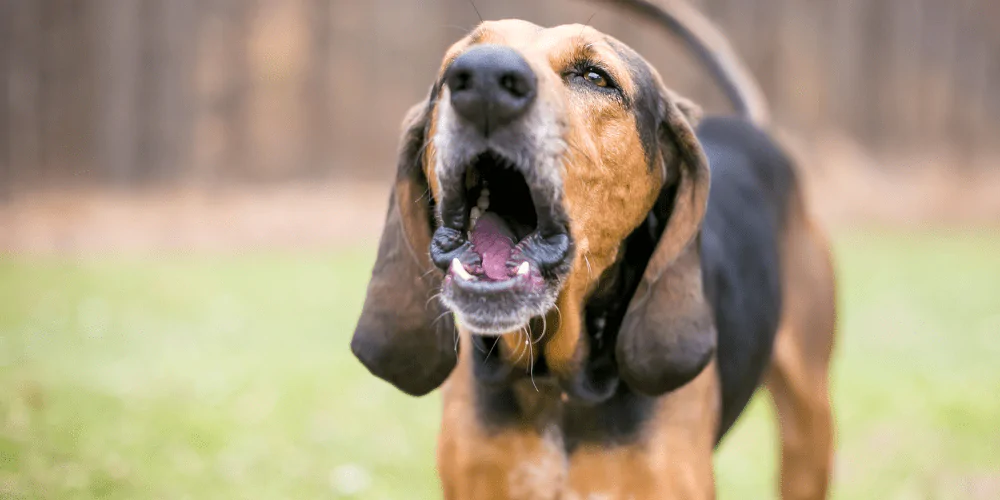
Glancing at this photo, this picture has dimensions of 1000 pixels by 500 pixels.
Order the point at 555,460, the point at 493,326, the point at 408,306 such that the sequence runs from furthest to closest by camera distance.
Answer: the point at 408,306 → the point at 555,460 → the point at 493,326

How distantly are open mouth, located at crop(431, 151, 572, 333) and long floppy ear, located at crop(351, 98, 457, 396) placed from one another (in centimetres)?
30

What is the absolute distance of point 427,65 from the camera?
14586 mm

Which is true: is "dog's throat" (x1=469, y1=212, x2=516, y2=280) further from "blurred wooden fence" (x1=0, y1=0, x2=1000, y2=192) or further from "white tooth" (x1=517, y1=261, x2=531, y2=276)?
"blurred wooden fence" (x1=0, y1=0, x2=1000, y2=192)

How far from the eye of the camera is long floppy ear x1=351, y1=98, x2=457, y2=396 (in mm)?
3160

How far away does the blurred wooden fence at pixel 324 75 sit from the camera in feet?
42.9

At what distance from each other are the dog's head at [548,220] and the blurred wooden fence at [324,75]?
10564mm

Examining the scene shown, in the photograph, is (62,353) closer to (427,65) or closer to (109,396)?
(109,396)

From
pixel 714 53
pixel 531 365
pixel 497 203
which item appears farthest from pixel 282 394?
pixel 497 203

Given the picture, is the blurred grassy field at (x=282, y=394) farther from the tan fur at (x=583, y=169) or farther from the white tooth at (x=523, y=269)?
the white tooth at (x=523, y=269)

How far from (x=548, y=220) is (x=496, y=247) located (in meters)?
0.18

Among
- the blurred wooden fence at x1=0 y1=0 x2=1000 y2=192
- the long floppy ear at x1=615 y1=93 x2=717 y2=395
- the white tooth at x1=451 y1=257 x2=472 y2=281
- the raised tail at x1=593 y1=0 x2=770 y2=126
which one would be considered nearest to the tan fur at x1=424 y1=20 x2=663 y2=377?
the long floppy ear at x1=615 y1=93 x2=717 y2=395

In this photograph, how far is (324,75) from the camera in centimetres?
1422

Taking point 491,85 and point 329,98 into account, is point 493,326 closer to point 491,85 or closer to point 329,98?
point 491,85

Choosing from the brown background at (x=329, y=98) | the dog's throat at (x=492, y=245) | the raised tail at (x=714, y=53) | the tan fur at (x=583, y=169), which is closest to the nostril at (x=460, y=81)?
the tan fur at (x=583, y=169)
